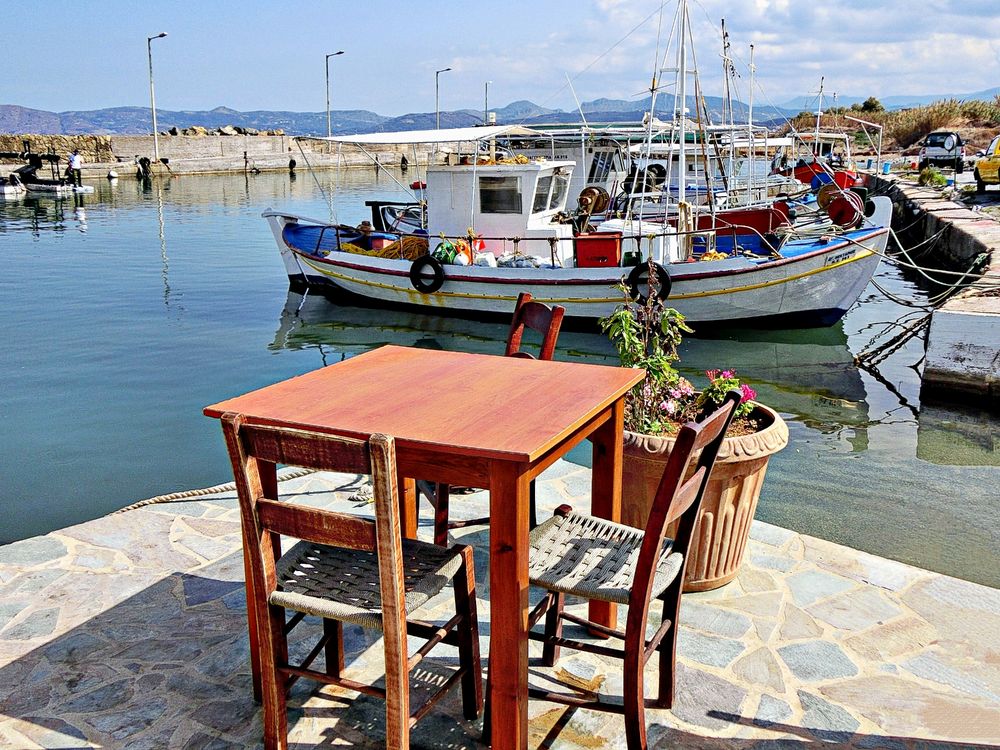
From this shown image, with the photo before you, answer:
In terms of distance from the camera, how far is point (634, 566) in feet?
8.50

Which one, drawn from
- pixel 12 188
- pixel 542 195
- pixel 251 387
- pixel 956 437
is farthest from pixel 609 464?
pixel 12 188

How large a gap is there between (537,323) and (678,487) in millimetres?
1471

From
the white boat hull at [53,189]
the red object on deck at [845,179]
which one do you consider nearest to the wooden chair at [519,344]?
the red object on deck at [845,179]

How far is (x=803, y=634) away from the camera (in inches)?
125

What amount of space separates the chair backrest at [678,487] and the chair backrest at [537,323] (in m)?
1.07

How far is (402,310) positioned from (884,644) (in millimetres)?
11736

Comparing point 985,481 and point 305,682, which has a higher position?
point 305,682

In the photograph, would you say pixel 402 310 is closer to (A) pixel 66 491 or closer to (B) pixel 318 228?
(B) pixel 318 228

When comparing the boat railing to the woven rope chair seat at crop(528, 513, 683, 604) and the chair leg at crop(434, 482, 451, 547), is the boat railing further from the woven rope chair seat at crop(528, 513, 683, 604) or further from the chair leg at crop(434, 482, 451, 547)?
the woven rope chair seat at crop(528, 513, 683, 604)

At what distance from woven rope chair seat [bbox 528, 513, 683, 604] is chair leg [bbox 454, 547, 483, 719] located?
19 centimetres

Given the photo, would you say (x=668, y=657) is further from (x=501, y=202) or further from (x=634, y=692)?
(x=501, y=202)

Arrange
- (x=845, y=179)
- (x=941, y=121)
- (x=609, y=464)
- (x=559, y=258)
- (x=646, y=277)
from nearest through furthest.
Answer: (x=609, y=464), (x=646, y=277), (x=559, y=258), (x=845, y=179), (x=941, y=121)

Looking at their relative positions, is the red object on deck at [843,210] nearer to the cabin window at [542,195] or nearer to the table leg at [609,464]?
the cabin window at [542,195]

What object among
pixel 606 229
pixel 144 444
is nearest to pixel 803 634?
pixel 144 444
